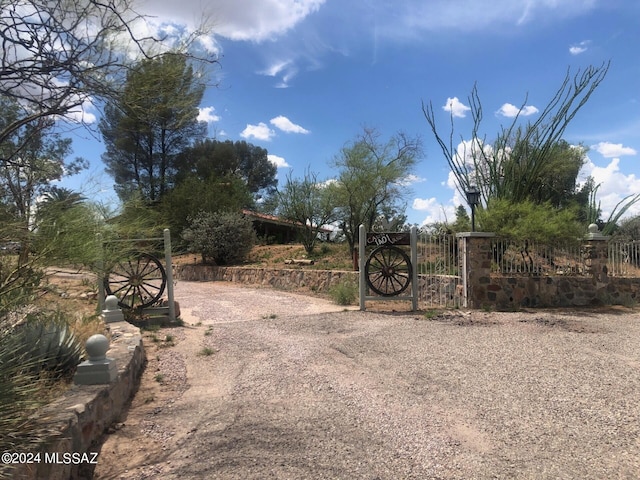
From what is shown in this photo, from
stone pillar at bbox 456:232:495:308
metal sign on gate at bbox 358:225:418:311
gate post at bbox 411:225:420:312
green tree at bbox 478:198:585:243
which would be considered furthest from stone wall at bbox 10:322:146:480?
green tree at bbox 478:198:585:243

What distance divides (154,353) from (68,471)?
13.0 ft

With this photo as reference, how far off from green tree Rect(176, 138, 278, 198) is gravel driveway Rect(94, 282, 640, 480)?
2585 centimetres

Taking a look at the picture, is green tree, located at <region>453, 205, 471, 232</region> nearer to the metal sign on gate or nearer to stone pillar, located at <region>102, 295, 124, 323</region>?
the metal sign on gate

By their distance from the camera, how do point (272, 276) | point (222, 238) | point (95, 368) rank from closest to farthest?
point (95, 368), point (272, 276), point (222, 238)

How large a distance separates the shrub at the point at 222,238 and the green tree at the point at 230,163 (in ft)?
36.4

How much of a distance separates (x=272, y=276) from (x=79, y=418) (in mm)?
13819

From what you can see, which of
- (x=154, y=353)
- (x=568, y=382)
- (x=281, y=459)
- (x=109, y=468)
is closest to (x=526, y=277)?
(x=568, y=382)

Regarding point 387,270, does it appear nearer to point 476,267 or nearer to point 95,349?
point 476,267

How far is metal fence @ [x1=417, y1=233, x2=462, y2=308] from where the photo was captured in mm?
11039

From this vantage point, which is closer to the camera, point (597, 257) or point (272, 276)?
point (597, 257)

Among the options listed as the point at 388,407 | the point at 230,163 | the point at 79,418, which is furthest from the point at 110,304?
the point at 230,163

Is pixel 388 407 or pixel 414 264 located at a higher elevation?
pixel 414 264

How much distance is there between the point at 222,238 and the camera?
64.7 ft

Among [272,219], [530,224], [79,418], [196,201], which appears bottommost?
[79,418]
